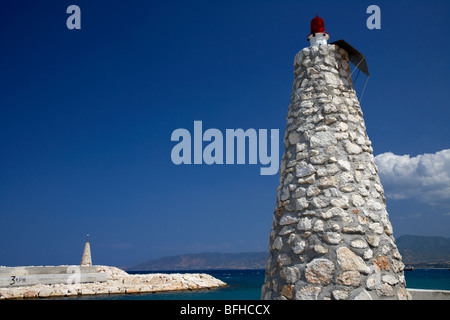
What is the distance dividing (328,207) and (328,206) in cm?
1

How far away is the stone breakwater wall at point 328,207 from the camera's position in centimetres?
432

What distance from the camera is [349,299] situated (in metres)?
4.14

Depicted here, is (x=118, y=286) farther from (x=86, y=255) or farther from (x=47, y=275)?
(x=47, y=275)

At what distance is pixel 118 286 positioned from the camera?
1113 inches

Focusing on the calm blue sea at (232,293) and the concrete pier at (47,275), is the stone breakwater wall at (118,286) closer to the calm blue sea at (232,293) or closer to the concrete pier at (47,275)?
the concrete pier at (47,275)

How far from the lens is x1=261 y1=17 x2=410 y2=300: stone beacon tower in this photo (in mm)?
4324

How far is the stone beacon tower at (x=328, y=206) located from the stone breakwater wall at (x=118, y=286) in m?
23.3

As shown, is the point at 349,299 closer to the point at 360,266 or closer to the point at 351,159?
the point at 360,266

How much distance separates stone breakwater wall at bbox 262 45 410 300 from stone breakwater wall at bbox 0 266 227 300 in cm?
2333

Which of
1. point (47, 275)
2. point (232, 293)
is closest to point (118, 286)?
point (47, 275)

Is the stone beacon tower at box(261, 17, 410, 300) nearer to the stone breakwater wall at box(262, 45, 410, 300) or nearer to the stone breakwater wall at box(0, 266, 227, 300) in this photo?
the stone breakwater wall at box(262, 45, 410, 300)
